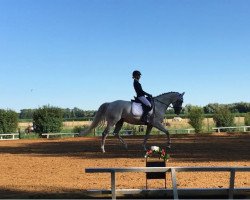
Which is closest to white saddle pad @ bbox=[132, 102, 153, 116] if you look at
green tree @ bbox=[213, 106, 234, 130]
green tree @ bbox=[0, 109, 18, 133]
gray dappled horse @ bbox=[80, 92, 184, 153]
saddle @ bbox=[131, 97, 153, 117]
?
saddle @ bbox=[131, 97, 153, 117]

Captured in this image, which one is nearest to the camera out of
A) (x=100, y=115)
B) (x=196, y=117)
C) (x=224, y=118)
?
(x=100, y=115)

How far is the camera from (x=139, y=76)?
17.5m

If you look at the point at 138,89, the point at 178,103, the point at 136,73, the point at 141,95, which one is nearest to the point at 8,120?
the point at 178,103

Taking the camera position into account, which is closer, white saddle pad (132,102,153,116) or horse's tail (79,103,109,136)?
white saddle pad (132,102,153,116)

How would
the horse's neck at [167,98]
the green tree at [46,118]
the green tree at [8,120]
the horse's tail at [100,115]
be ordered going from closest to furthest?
1. the horse's tail at [100,115]
2. the horse's neck at [167,98]
3. the green tree at [46,118]
4. the green tree at [8,120]

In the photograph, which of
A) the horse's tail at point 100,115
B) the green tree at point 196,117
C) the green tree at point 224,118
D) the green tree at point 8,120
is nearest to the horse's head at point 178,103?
the horse's tail at point 100,115

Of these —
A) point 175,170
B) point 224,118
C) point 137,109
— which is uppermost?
point 224,118

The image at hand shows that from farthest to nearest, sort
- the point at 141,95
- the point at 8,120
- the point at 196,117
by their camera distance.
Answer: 1. the point at 196,117
2. the point at 8,120
3. the point at 141,95

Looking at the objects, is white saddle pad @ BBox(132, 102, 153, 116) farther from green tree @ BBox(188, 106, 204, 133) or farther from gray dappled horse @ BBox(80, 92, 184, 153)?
green tree @ BBox(188, 106, 204, 133)

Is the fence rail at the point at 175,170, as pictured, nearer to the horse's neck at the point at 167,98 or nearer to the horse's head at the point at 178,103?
the horse's neck at the point at 167,98

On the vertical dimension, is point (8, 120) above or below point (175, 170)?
above

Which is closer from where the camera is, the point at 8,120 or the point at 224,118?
the point at 8,120

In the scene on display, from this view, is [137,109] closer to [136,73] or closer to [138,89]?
[138,89]

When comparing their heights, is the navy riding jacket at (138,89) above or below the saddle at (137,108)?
above
